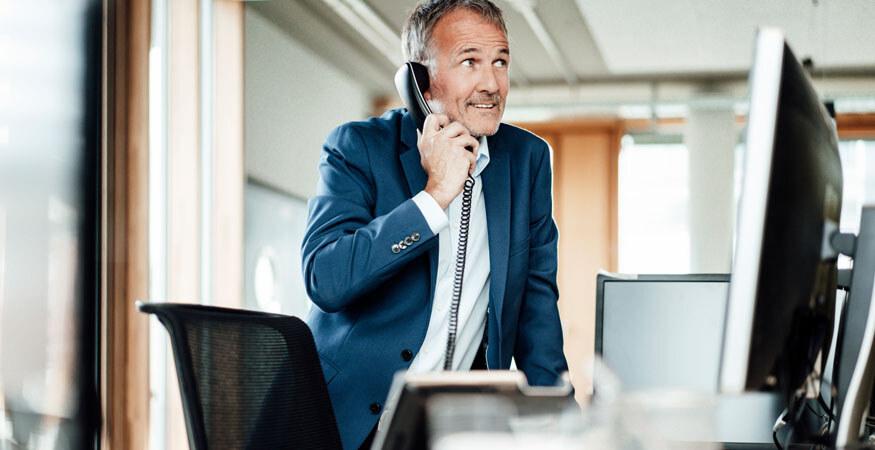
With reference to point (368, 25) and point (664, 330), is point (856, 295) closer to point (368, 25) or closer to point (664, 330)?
point (664, 330)

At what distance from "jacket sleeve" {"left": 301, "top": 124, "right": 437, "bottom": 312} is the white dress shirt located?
36mm

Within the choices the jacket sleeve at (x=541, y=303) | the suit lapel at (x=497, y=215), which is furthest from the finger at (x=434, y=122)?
the jacket sleeve at (x=541, y=303)

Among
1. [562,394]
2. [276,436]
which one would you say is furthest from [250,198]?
[562,394]

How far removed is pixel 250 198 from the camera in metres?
6.57

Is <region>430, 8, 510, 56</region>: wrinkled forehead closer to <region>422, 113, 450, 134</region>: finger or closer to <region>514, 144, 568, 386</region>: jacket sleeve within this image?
<region>422, 113, 450, 134</region>: finger

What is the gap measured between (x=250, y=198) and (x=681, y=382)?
5.08m

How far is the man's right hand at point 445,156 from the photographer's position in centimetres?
165

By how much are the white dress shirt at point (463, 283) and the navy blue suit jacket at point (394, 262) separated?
2cm

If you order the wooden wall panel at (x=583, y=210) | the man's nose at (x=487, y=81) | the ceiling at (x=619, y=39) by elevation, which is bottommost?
the wooden wall panel at (x=583, y=210)

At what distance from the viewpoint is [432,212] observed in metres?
1.62

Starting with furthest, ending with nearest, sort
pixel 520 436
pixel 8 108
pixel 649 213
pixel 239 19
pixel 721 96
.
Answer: pixel 649 213 → pixel 721 96 → pixel 239 19 → pixel 8 108 → pixel 520 436

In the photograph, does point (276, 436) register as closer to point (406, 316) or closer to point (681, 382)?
point (406, 316)

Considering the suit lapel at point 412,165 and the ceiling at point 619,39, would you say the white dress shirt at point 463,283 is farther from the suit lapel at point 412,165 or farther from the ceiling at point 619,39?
the ceiling at point 619,39

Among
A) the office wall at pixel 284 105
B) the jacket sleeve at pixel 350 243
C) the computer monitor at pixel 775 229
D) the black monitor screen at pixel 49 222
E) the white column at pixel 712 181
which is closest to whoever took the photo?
the computer monitor at pixel 775 229
